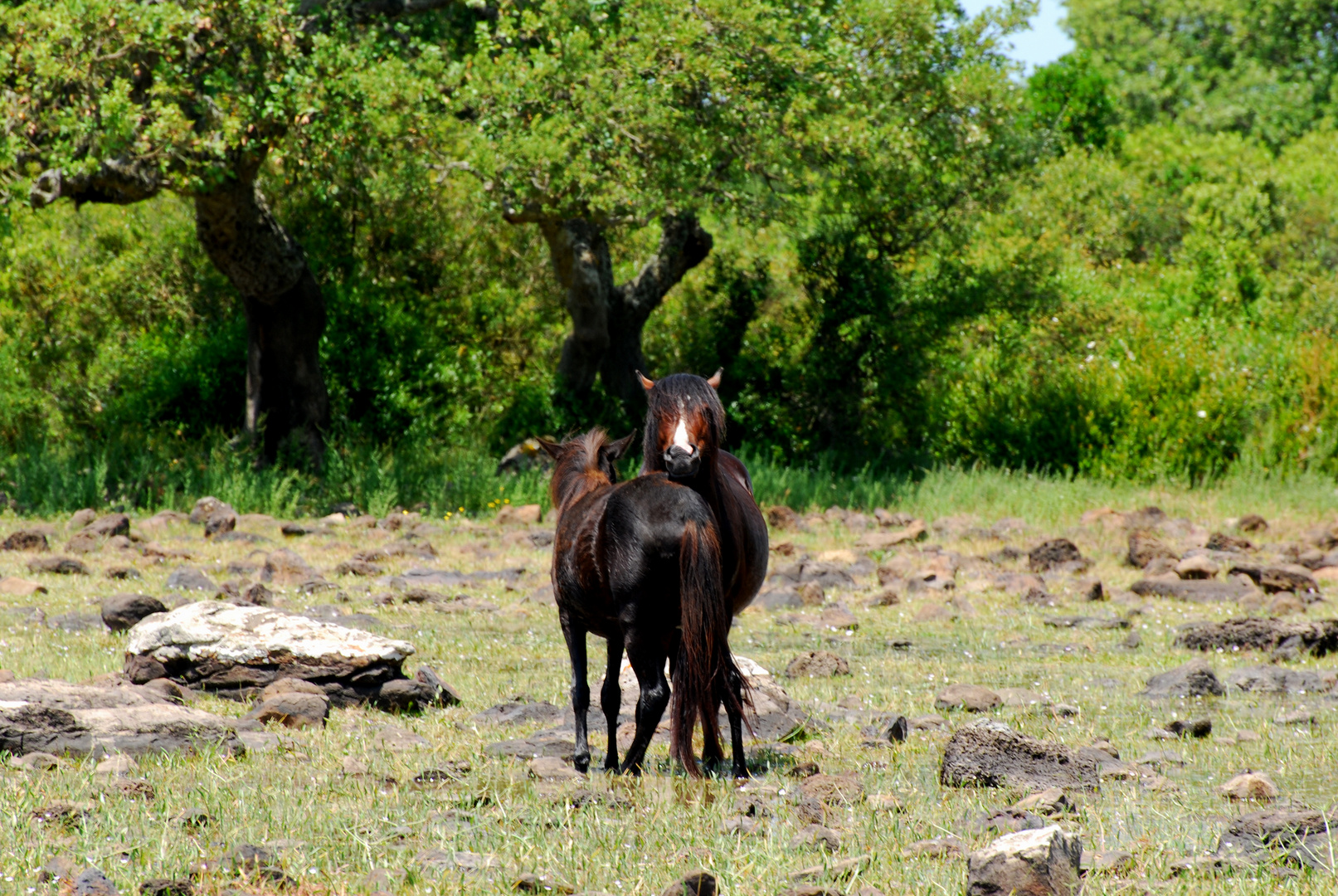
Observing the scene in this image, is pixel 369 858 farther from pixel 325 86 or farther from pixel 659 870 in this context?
pixel 325 86

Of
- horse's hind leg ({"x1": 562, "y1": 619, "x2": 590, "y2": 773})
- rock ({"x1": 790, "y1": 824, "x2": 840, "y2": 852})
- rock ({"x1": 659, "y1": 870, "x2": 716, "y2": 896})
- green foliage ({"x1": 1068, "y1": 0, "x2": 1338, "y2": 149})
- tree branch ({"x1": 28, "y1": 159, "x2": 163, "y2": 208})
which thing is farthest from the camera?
green foliage ({"x1": 1068, "y1": 0, "x2": 1338, "y2": 149})

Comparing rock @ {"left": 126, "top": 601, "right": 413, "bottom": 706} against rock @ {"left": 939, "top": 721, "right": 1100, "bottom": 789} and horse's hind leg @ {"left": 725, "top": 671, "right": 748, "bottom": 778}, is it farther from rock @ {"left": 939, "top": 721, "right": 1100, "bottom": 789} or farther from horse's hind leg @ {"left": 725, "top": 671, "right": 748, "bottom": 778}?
rock @ {"left": 939, "top": 721, "right": 1100, "bottom": 789}

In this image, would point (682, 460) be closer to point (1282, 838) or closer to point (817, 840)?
point (817, 840)

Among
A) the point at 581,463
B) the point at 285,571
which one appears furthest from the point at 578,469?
the point at 285,571

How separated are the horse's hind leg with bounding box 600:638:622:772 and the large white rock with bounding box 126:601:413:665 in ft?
5.00

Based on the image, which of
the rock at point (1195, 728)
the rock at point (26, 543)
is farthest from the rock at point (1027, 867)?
the rock at point (26, 543)

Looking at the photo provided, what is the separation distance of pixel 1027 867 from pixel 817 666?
4087 millimetres

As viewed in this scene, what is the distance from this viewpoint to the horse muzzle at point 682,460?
5.30 meters

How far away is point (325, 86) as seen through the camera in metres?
13.7

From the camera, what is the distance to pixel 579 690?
5844 mm

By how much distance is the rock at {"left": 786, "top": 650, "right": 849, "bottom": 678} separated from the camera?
7930 millimetres

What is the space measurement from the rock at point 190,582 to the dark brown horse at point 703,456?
5.49 m

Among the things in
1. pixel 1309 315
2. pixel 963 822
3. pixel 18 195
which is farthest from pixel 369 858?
pixel 1309 315

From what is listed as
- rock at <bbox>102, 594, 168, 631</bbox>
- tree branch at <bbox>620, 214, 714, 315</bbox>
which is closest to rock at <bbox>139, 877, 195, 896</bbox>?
rock at <bbox>102, 594, 168, 631</bbox>
